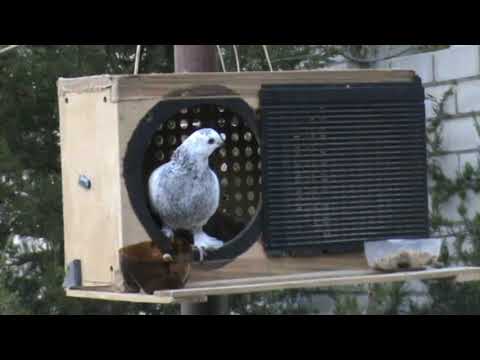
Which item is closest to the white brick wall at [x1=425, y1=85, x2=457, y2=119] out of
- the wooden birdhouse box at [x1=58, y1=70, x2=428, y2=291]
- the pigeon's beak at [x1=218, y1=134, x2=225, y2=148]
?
the wooden birdhouse box at [x1=58, y1=70, x2=428, y2=291]

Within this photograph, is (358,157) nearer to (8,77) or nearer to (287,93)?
(287,93)

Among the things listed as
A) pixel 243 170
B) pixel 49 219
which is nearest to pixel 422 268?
pixel 243 170

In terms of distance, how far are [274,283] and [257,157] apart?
0.36 meters

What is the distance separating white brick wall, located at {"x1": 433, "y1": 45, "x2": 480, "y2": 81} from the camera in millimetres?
4016

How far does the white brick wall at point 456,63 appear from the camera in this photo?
4016mm

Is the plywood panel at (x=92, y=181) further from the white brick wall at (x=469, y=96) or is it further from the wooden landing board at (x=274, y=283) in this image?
the white brick wall at (x=469, y=96)

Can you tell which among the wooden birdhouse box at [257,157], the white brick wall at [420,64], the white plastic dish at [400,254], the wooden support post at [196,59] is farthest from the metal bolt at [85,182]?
the white brick wall at [420,64]

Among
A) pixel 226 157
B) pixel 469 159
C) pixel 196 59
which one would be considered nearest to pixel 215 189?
pixel 226 157

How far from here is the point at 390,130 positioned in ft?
8.36

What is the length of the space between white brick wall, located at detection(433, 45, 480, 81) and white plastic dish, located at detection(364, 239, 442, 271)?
166 centimetres

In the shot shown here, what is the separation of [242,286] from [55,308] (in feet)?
5.21

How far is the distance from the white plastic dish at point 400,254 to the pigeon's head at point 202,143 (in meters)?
0.39

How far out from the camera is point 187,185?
91.9 inches

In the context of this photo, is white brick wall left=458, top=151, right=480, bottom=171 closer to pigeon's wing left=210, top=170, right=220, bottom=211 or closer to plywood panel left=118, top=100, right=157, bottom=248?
pigeon's wing left=210, top=170, right=220, bottom=211
